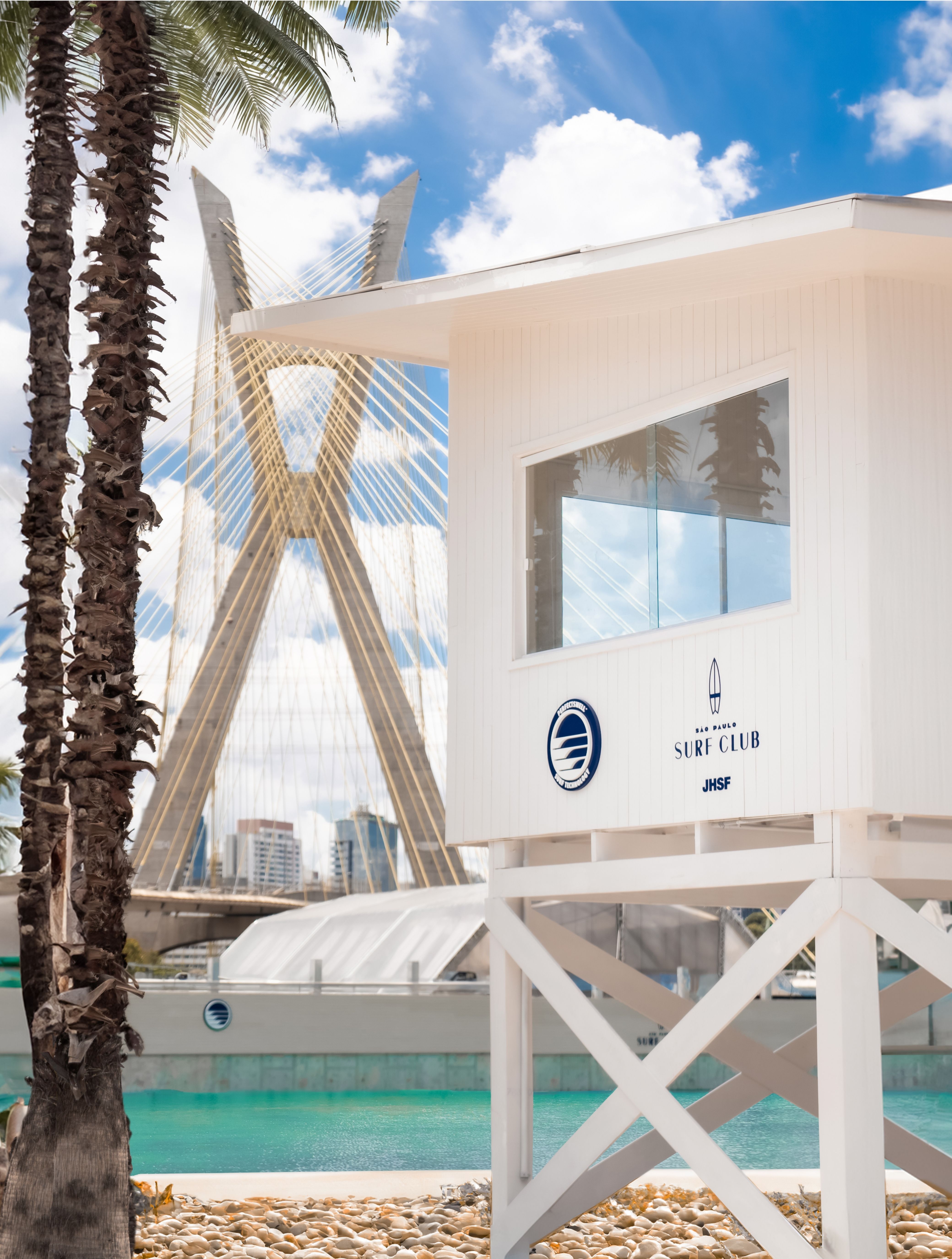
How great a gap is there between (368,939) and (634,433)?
21990 mm

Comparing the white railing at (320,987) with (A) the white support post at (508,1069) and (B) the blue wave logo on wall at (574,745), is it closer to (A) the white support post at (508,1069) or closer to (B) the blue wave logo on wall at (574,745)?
(A) the white support post at (508,1069)

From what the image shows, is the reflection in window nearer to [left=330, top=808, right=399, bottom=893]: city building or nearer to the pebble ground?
the pebble ground

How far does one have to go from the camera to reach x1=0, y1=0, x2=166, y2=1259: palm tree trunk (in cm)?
686

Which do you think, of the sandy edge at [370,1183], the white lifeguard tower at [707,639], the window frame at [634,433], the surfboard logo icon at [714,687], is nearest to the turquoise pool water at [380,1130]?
the sandy edge at [370,1183]

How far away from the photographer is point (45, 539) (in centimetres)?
977

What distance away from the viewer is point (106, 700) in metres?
7.21

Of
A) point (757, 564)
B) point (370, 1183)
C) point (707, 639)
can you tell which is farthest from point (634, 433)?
point (370, 1183)

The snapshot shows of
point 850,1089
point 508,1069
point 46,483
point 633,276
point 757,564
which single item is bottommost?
point 508,1069

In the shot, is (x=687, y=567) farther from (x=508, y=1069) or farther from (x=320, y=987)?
(x=320, y=987)

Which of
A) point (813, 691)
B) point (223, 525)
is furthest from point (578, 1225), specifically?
point (223, 525)

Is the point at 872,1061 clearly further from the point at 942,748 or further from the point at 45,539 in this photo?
the point at 45,539

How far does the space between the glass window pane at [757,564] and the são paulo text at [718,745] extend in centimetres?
62

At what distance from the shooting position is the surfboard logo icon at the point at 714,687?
23.9 feet

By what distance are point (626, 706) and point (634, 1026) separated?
17.7 m
